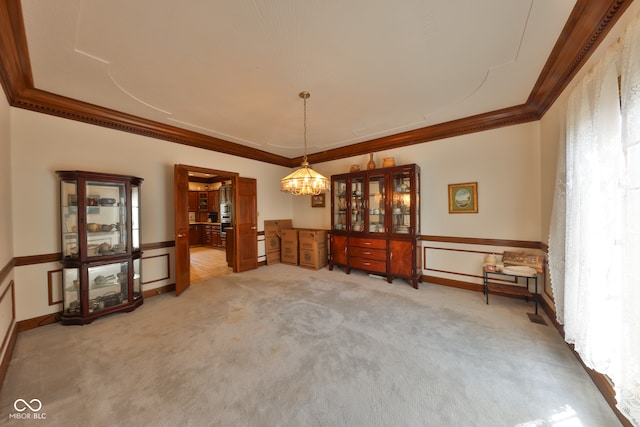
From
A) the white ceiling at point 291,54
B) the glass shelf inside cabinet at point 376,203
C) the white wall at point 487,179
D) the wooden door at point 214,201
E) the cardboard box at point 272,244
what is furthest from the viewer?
the wooden door at point 214,201

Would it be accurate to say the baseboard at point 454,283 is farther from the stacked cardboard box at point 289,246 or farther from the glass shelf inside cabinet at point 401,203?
the stacked cardboard box at point 289,246

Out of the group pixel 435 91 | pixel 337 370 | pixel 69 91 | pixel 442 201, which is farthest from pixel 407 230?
pixel 69 91

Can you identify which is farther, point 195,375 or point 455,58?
point 455,58

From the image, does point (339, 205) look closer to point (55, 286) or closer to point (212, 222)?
point (55, 286)

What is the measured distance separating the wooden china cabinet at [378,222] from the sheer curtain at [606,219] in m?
1.88

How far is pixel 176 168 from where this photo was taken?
3611 millimetres

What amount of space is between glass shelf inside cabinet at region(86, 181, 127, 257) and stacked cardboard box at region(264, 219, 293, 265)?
2.81 meters

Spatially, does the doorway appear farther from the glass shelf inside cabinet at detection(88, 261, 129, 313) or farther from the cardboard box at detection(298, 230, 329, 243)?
the cardboard box at detection(298, 230, 329, 243)

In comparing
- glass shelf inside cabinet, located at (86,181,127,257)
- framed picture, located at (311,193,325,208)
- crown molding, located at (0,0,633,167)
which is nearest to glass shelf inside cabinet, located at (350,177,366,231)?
crown molding, located at (0,0,633,167)

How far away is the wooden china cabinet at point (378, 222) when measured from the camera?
12.7 ft

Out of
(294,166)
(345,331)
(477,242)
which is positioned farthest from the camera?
(294,166)

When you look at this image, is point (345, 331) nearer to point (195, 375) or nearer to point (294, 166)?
point (195, 375)

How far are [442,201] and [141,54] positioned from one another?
14.6 ft

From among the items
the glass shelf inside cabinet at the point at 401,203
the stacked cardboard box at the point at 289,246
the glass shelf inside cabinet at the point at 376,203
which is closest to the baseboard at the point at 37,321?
the stacked cardboard box at the point at 289,246
